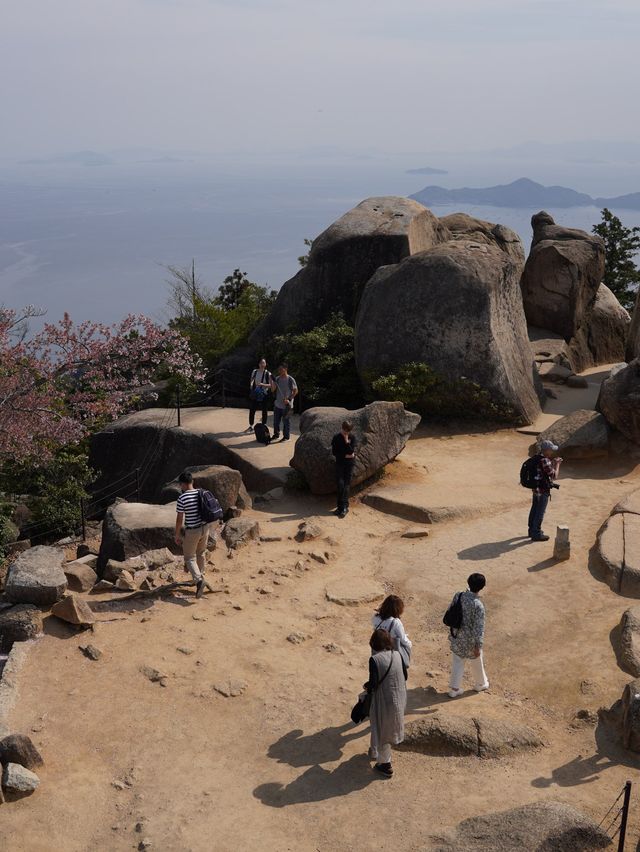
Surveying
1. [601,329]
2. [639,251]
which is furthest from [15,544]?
[639,251]

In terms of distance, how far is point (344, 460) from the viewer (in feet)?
58.4

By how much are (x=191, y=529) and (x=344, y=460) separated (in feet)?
14.7

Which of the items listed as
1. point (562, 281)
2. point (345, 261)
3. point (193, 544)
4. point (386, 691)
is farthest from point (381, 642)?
point (562, 281)

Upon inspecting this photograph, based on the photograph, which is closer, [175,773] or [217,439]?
[175,773]

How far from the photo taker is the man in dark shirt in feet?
58.1

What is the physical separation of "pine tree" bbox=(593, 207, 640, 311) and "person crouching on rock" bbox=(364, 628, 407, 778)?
36.4 m

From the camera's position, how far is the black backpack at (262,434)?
21641 millimetres

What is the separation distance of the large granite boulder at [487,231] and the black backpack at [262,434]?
14994 millimetres

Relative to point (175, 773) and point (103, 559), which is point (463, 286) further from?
point (175, 773)

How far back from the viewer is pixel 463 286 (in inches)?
942

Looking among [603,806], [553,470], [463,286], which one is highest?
[463,286]

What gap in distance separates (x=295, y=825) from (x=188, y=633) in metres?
4.36

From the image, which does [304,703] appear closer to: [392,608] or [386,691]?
[386,691]

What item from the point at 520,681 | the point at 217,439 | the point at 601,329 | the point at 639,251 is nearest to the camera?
the point at 520,681
